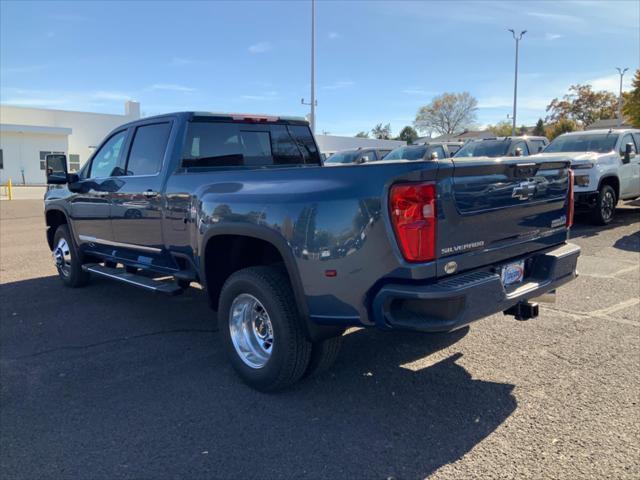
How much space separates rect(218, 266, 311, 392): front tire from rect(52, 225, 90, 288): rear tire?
3.60 meters

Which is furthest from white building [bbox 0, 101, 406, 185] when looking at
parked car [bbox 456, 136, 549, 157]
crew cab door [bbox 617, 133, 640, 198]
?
crew cab door [bbox 617, 133, 640, 198]

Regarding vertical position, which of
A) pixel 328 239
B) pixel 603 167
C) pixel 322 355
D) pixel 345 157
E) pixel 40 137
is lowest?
pixel 322 355

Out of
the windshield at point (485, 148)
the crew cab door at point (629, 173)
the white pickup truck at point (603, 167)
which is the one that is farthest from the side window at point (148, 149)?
the windshield at point (485, 148)

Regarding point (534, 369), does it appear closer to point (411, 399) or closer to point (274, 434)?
point (411, 399)

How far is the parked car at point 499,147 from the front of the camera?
14.2m

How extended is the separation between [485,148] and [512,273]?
38.2ft

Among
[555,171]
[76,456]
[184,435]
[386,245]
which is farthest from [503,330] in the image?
[76,456]

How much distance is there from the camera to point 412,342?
4844mm

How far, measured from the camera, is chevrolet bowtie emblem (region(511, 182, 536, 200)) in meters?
3.62

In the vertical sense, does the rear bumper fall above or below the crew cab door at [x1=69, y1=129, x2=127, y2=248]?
below

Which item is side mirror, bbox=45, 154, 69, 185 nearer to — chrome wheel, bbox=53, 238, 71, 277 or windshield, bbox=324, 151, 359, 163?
chrome wheel, bbox=53, 238, 71, 277

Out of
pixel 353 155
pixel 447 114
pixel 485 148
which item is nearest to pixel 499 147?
pixel 485 148

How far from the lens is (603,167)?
11.1 m

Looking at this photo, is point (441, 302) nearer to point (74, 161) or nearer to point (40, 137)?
point (40, 137)
